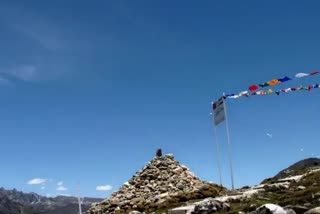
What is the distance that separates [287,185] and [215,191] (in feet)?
33.9

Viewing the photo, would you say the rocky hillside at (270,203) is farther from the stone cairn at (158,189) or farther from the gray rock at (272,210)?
the stone cairn at (158,189)

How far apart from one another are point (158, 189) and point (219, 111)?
12.5m

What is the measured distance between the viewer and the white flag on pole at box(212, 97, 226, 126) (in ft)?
184

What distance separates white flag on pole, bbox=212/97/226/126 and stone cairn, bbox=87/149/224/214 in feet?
26.7

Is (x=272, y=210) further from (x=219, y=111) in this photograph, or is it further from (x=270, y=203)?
(x=219, y=111)

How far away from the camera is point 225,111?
55469mm

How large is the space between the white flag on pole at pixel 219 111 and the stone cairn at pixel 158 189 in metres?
8.15

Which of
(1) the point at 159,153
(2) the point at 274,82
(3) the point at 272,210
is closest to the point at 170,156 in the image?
(1) the point at 159,153

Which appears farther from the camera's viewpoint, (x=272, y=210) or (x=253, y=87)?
(x=253, y=87)

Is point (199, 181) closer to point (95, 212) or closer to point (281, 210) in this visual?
point (95, 212)

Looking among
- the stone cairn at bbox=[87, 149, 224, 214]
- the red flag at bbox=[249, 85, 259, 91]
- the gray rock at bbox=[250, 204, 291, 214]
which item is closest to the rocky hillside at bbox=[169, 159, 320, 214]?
the gray rock at bbox=[250, 204, 291, 214]

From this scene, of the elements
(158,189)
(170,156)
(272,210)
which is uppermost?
(170,156)

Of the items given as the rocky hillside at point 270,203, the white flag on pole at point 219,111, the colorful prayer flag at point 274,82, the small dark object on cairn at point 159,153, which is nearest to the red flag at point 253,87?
the colorful prayer flag at point 274,82

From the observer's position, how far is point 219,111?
57000 millimetres
